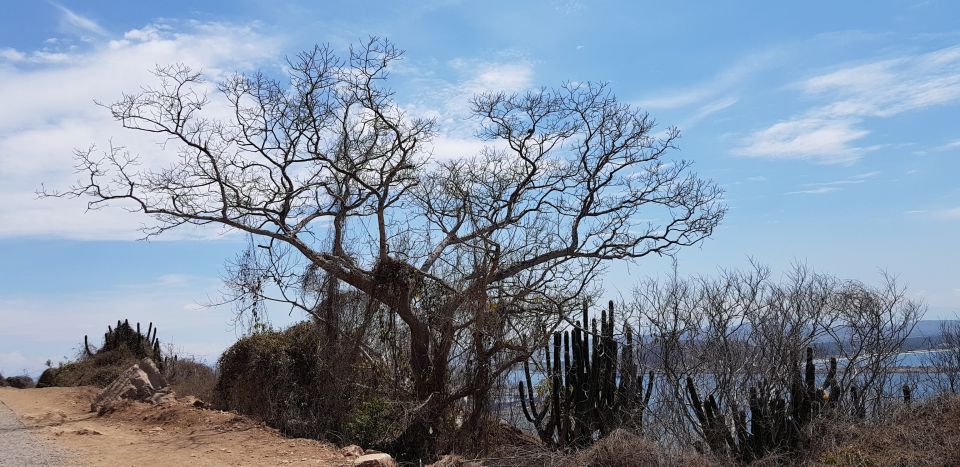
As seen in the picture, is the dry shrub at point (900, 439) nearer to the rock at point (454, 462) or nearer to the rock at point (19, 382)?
the rock at point (454, 462)

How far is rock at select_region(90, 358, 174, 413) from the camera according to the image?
59.6 feet

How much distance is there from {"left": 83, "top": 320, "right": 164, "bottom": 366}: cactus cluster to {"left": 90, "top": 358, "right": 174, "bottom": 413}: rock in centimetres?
949

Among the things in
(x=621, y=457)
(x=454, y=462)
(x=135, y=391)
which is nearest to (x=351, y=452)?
(x=454, y=462)

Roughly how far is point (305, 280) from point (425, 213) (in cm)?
269

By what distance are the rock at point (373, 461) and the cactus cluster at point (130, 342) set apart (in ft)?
64.2

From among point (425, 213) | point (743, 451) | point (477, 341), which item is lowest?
point (743, 451)

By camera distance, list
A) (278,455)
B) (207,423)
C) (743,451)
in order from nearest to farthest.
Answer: (278,455) → (743,451) → (207,423)

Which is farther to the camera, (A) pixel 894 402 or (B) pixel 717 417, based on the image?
(A) pixel 894 402

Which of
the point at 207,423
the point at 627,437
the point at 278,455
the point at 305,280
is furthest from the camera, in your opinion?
the point at 305,280

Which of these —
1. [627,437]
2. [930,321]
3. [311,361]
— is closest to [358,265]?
[311,361]

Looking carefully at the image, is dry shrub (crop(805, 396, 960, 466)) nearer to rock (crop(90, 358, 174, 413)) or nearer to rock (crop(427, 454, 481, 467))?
rock (crop(427, 454, 481, 467))

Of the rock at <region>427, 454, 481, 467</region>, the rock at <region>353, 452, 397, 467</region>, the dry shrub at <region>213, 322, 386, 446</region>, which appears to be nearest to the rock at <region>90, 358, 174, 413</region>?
the dry shrub at <region>213, 322, 386, 446</region>

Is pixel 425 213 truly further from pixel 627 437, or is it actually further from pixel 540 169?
pixel 627 437

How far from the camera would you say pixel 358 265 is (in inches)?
602
